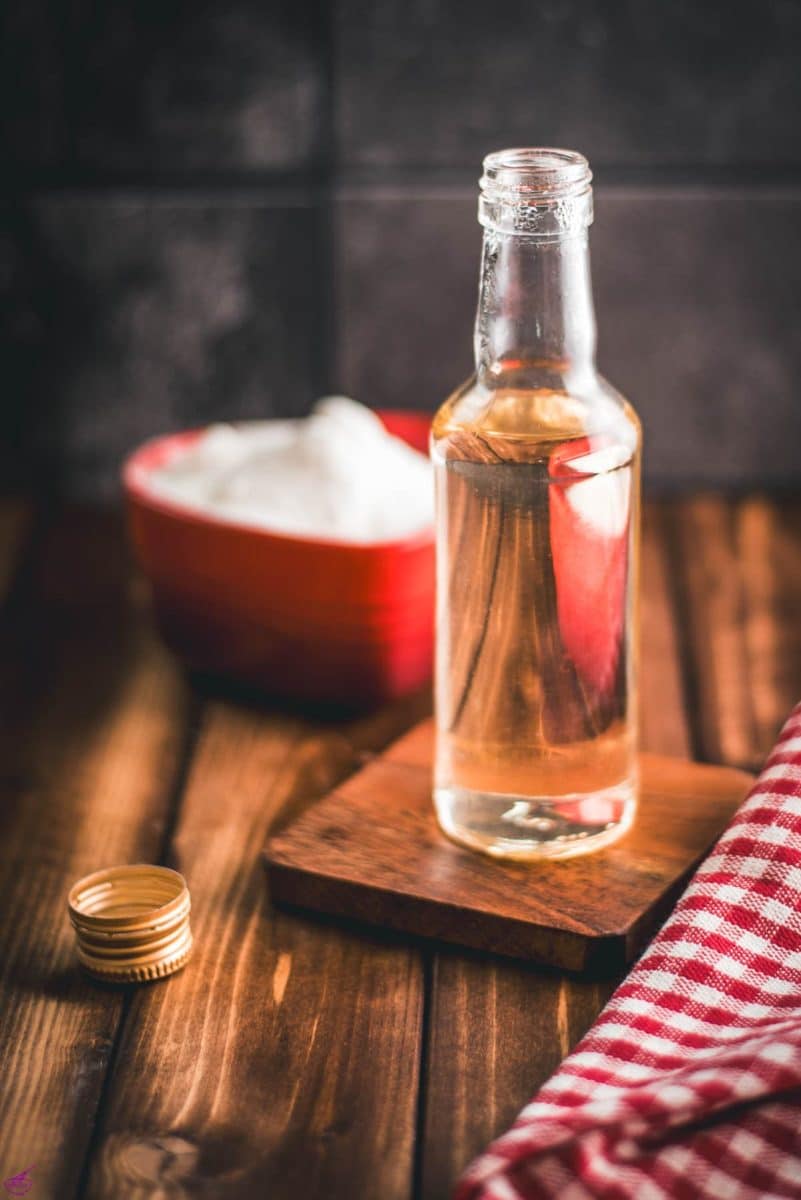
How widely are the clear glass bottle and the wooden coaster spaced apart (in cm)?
2

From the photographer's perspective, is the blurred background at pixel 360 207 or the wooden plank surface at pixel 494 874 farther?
the blurred background at pixel 360 207

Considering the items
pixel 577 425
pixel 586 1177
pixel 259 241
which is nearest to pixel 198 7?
pixel 259 241

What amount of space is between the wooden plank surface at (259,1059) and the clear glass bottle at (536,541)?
0.29 ft

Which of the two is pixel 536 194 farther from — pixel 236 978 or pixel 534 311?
pixel 236 978

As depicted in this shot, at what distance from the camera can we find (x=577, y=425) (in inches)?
22.8

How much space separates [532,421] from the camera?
0.58 meters

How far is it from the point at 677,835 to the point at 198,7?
0.73 m

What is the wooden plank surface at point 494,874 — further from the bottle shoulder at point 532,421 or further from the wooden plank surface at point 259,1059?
the bottle shoulder at point 532,421

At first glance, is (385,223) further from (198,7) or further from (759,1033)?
(759,1033)

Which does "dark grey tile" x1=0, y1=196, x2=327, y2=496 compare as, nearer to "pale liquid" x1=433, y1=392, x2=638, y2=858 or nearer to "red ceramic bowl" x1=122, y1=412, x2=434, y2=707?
"red ceramic bowl" x1=122, y1=412, x2=434, y2=707

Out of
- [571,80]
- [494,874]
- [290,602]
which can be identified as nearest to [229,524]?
[290,602]

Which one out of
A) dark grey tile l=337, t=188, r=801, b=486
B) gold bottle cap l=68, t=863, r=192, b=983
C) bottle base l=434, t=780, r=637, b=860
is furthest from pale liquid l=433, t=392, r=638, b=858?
dark grey tile l=337, t=188, r=801, b=486

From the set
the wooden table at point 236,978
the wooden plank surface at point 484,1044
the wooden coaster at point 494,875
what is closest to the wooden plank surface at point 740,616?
the wooden table at point 236,978

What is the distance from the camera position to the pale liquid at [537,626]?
22.7 inches
